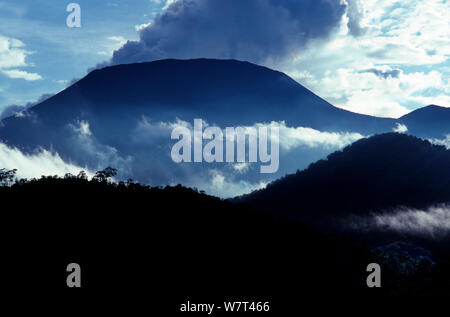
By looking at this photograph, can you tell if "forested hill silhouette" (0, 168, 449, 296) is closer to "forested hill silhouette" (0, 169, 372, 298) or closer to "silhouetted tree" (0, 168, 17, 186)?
"forested hill silhouette" (0, 169, 372, 298)

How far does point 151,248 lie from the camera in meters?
94.6

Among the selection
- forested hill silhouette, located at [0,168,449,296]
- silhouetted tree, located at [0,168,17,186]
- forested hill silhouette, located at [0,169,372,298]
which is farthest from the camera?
silhouetted tree, located at [0,168,17,186]

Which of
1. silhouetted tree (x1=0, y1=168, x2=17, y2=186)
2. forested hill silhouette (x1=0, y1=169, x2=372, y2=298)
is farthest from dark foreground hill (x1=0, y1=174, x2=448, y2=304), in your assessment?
silhouetted tree (x1=0, y1=168, x2=17, y2=186)

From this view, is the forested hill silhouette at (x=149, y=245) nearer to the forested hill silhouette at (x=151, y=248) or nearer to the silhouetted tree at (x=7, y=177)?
the forested hill silhouette at (x=151, y=248)

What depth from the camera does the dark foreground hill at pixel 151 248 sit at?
8044 centimetres

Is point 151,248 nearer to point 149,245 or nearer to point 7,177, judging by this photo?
point 149,245

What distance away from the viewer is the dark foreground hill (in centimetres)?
8044

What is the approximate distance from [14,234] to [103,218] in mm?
19648

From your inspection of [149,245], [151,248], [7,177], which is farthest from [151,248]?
[7,177]

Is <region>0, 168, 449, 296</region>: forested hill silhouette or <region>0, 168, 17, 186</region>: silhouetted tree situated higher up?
<region>0, 168, 17, 186</region>: silhouetted tree

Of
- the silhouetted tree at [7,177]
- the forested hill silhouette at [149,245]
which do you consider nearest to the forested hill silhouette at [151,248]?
the forested hill silhouette at [149,245]

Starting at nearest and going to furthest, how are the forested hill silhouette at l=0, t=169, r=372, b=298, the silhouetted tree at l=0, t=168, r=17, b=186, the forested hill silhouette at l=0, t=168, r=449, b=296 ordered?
1. the forested hill silhouette at l=0, t=168, r=449, b=296
2. the forested hill silhouette at l=0, t=169, r=372, b=298
3. the silhouetted tree at l=0, t=168, r=17, b=186
